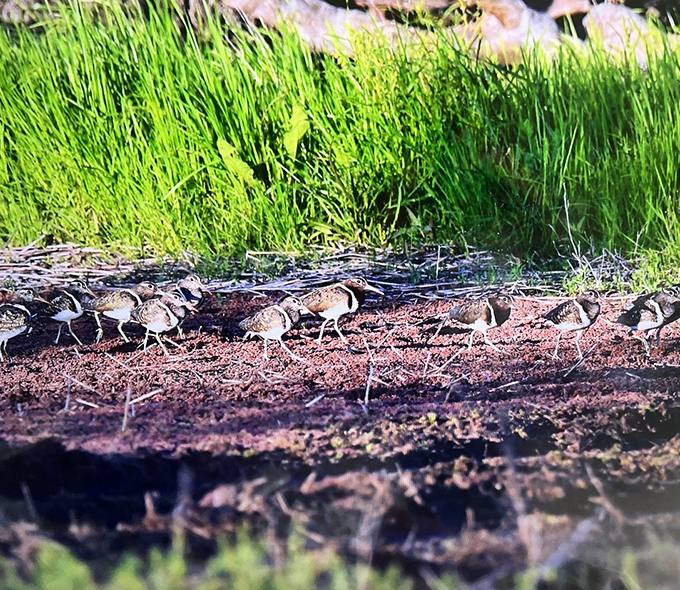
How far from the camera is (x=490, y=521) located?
81 centimetres

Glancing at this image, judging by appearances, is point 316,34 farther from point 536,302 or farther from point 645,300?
point 645,300

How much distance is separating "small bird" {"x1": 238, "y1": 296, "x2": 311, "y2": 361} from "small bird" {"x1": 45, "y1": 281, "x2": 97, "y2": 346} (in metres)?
0.29

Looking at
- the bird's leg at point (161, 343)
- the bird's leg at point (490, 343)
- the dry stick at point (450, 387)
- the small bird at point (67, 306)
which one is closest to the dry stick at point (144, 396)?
the bird's leg at point (161, 343)

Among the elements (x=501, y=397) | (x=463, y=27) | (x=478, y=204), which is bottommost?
(x=501, y=397)

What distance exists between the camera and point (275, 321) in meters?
1.27

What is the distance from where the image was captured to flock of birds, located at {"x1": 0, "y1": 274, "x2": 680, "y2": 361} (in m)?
1.27

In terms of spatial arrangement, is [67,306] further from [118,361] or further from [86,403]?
[86,403]

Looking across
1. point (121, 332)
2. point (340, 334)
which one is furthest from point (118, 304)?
point (340, 334)

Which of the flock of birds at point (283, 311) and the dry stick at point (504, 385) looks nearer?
the dry stick at point (504, 385)

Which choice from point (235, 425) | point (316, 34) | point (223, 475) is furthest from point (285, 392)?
point (316, 34)

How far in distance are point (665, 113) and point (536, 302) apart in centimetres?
49

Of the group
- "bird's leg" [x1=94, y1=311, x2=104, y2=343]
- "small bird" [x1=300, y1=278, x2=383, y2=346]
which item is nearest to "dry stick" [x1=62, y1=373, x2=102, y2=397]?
"bird's leg" [x1=94, y1=311, x2=104, y2=343]

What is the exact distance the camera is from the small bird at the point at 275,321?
1267 millimetres

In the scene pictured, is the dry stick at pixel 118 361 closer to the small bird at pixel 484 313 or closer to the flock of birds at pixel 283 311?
the flock of birds at pixel 283 311
